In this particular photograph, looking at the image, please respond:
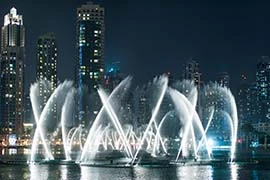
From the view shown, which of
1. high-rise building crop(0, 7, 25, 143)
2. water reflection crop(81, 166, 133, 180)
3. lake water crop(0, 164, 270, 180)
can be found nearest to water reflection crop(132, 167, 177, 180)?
lake water crop(0, 164, 270, 180)

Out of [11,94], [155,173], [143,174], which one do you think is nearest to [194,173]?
[155,173]

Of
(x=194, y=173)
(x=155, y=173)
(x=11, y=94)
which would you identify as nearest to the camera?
(x=194, y=173)

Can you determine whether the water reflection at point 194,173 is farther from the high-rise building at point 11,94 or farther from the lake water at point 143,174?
the high-rise building at point 11,94

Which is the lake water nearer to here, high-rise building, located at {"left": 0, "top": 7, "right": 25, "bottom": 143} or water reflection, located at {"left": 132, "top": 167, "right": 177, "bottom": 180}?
water reflection, located at {"left": 132, "top": 167, "right": 177, "bottom": 180}

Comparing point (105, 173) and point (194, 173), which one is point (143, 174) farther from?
point (194, 173)

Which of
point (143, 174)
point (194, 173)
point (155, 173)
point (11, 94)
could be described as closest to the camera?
point (143, 174)

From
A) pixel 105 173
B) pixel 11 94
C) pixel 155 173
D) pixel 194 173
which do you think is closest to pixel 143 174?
pixel 155 173

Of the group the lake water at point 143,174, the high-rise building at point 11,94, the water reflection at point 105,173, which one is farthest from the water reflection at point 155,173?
the high-rise building at point 11,94

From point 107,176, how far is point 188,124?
30.5 m

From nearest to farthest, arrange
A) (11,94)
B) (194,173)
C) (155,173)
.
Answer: (194,173) < (155,173) < (11,94)

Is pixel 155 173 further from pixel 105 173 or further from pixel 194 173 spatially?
pixel 105 173

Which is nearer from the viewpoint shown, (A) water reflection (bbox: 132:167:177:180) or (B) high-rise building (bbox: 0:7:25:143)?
(A) water reflection (bbox: 132:167:177:180)

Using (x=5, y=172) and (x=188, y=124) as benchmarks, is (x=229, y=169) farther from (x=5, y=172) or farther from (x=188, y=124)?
(x=5, y=172)

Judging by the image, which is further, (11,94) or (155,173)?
(11,94)
